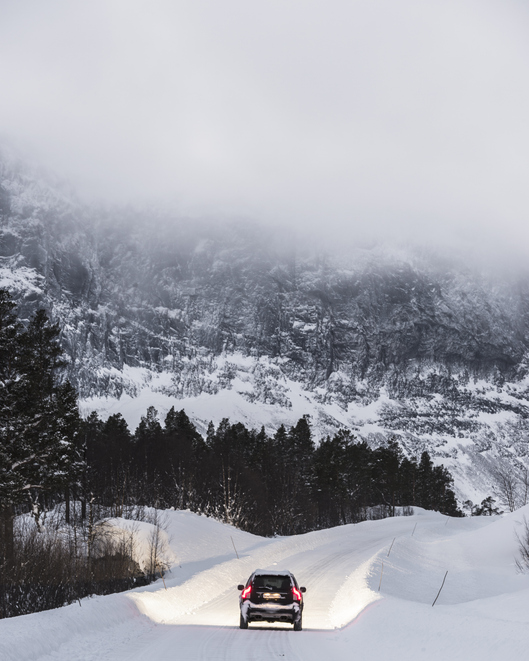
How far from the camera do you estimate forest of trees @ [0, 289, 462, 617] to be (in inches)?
1366

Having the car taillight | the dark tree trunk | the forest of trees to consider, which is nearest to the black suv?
the car taillight

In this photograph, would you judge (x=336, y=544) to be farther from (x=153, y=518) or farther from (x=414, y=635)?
(x=414, y=635)

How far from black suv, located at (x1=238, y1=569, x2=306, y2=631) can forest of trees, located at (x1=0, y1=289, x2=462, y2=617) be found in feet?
21.8

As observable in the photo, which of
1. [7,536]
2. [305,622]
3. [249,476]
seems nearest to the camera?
[305,622]

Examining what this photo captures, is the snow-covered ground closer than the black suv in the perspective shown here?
Yes

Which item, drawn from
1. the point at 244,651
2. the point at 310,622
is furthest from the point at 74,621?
the point at 310,622

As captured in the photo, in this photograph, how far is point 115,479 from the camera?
82938mm

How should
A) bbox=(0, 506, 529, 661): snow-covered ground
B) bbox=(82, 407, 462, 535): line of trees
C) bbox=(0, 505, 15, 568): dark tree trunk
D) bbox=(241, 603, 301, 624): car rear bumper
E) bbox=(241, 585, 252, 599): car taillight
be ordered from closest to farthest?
bbox=(0, 506, 529, 661): snow-covered ground, bbox=(241, 603, 301, 624): car rear bumper, bbox=(241, 585, 252, 599): car taillight, bbox=(0, 505, 15, 568): dark tree trunk, bbox=(82, 407, 462, 535): line of trees

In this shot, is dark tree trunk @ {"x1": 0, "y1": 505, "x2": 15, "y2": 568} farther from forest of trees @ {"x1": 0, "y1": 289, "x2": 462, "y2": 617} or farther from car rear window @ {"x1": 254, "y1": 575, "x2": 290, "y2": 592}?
car rear window @ {"x1": 254, "y1": 575, "x2": 290, "y2": 592}

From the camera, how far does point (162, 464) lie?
8975 centimetres

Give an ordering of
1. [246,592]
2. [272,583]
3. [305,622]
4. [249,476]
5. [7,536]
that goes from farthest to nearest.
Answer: [249,476] < [7,536] < [305,622] < [272,583] < [246,592]

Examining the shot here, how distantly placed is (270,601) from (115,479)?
2601 inches

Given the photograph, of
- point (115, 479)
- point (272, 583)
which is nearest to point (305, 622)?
point (272, 583)

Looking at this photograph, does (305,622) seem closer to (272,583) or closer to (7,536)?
(272,583)
